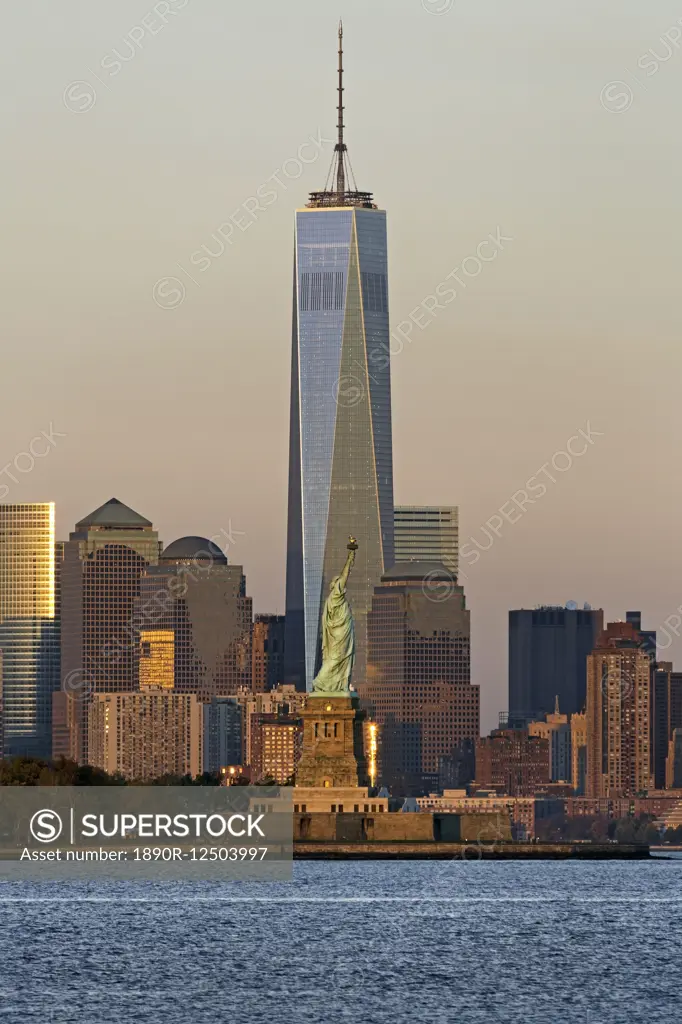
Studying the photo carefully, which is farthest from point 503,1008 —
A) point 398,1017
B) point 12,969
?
point 12,969

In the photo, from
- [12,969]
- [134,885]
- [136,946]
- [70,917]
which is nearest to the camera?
[12,969]

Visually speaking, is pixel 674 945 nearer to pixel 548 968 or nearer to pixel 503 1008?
pixel 548 968

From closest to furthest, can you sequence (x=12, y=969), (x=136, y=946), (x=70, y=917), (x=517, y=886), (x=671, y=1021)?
1. (x=671, y=1021)
2. (x=12, y=969)
3. (x=136, y=946)
4. (x=70, y=917)
5. (x=517, y=886)

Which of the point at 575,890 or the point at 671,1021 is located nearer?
the point at 671,1021

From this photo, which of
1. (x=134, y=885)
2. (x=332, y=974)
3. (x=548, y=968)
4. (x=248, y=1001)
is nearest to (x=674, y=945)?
(x=548, y=968)

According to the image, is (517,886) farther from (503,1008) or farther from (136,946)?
(503,1008)

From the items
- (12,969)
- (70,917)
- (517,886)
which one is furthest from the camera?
(517,886)
